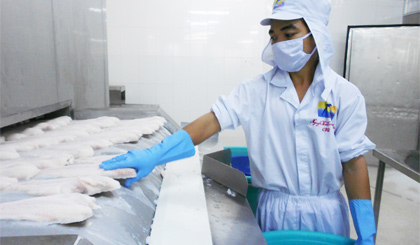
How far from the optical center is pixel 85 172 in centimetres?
97

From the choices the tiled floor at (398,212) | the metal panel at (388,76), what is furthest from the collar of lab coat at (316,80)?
the metal panel at (388,76)

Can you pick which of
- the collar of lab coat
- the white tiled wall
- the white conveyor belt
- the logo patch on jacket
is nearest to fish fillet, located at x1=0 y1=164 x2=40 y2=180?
the white conveyor belt

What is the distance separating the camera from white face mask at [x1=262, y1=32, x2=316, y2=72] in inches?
49.4

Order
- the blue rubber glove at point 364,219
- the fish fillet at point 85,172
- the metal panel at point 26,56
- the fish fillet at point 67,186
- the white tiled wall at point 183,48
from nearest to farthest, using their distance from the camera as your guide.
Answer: the fish fillet at point 67,186 → the fish fillet at point 85,172 → the metal panel at point 26,56 → the blue rubber glove at point 364,219 → the white tiled wall at point 183,48

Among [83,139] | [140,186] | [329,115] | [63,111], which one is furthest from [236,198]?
[63,111]

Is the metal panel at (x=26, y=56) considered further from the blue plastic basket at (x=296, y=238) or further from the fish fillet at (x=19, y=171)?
the blue plastic basket at (x=296, y=238)

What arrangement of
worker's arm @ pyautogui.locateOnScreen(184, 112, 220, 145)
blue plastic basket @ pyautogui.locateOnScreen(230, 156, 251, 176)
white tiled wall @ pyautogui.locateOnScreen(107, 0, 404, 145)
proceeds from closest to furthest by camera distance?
1. worker's arm @ pyautogui.locateOnScreen(184, 112, 220, 145)
2. blue plastic basket @ pyautogui.locateOnScreen(230, 156, 251, 176)
3. white tiled wall @ pyautogui.locateOnScreen(107, 0, 404, 145)

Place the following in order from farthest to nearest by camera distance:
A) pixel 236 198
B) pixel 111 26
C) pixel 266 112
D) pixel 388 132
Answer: pixel 388 132 < pixel 111 26 < pixel 266 112 < pixel 236 198

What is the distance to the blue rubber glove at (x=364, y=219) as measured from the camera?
3.92ft

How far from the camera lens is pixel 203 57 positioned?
355cm

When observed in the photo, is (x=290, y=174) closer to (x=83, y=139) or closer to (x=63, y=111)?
(x=83, y=139)

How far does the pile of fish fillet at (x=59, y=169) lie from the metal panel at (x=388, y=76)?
3342mm

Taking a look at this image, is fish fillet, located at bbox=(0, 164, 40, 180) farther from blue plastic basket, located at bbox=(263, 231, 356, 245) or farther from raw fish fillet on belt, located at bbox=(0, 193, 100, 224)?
blue plastic basket, located at bbox=(263, 231, 356, 245)

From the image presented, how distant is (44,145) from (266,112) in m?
1.01
